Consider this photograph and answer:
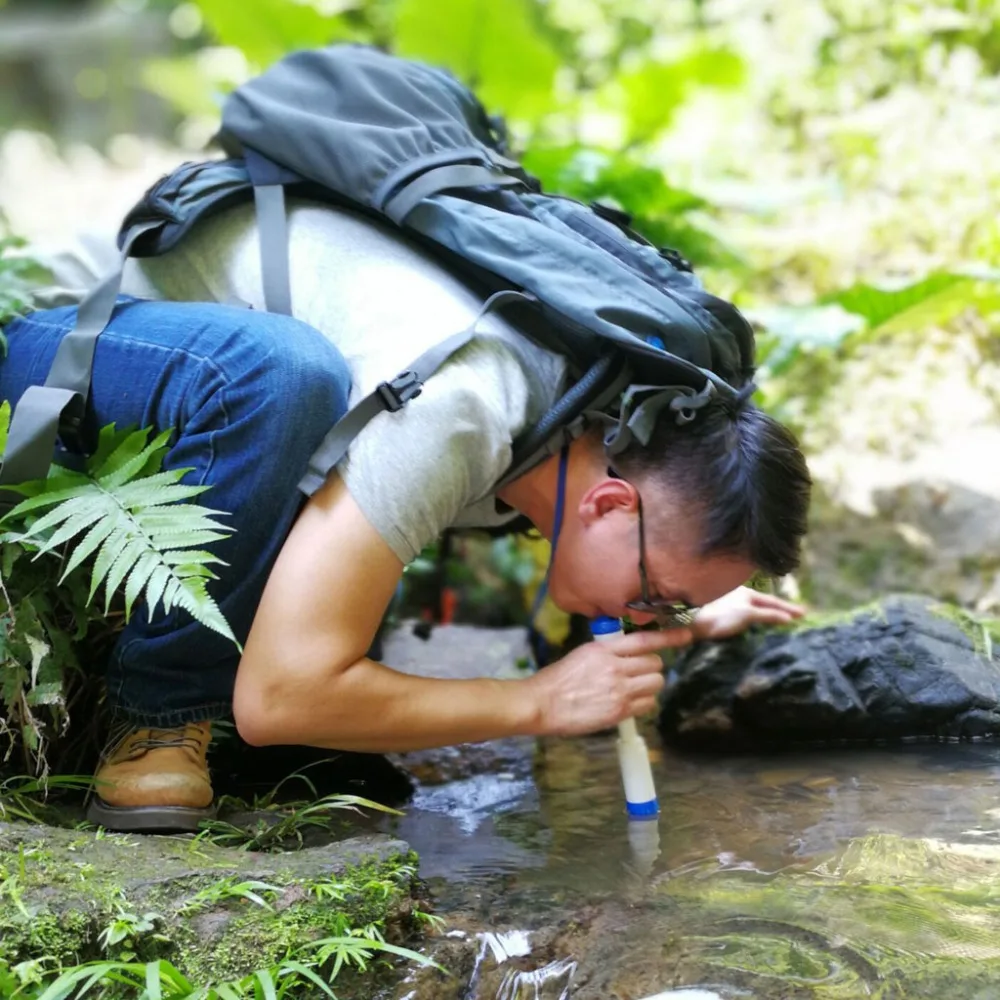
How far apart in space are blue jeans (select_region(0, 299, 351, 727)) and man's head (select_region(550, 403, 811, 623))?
1.73 feet

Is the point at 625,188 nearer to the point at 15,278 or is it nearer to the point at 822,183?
Answer: the point at 822,183

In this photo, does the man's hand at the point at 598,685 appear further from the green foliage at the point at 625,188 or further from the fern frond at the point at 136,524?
the green foliage at the point at 625,188

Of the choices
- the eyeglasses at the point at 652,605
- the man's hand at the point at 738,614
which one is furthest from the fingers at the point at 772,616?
the eyeglasses at the point at 652,605

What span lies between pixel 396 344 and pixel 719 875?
109 cm

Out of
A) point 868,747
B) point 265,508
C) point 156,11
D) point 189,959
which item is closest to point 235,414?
point 265,508

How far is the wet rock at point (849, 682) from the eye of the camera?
8.70 feet

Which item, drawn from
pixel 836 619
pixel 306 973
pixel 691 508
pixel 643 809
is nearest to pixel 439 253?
pixel 691 508

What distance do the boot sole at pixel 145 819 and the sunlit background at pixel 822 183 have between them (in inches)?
55.8

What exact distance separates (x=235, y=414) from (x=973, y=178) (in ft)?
12.5

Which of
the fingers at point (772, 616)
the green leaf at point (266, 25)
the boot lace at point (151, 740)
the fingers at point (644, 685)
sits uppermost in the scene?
the green leaf at point (266, 25)

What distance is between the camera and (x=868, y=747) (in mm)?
2686

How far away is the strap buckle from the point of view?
185 cm

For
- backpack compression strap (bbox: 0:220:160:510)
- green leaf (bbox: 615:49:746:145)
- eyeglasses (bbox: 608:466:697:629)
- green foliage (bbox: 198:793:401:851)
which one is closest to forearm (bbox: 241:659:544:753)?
green foliage (bbox: 198:793:401:851)

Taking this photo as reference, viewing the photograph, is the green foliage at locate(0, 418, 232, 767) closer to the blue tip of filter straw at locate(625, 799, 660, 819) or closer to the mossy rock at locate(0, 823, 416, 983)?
the mossy rock at locate(0, 823, 416, 983)
